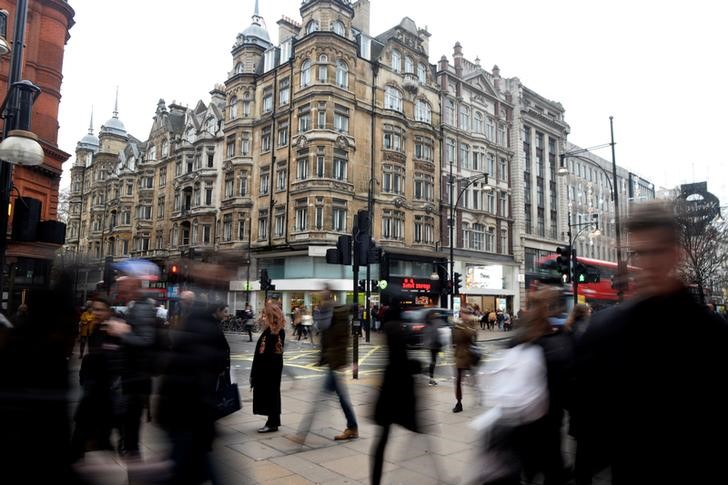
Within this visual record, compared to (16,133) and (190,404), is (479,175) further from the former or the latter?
(190,404)

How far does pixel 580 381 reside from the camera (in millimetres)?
2137

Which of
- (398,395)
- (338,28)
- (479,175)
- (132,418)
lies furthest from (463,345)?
(479,175)

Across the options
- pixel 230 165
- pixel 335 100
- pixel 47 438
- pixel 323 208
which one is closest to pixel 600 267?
pixel 323 208

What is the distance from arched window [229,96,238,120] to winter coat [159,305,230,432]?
40.8 meters

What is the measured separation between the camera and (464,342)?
29.2ft

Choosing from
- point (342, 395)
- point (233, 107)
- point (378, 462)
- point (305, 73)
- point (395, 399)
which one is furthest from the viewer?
point (233, 107)

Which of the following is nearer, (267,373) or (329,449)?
(329,449)

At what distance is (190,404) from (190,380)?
0.15 m

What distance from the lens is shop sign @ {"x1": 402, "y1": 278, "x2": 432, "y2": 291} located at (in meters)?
37.2

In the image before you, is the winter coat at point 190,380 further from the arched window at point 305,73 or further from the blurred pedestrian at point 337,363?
the arched window at point 305,73

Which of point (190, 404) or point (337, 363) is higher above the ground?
point (190, 404)

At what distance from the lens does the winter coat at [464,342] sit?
347 inches

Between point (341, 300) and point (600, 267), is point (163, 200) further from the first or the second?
point (600, 267)

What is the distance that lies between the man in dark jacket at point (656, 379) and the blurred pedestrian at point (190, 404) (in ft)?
7.69
